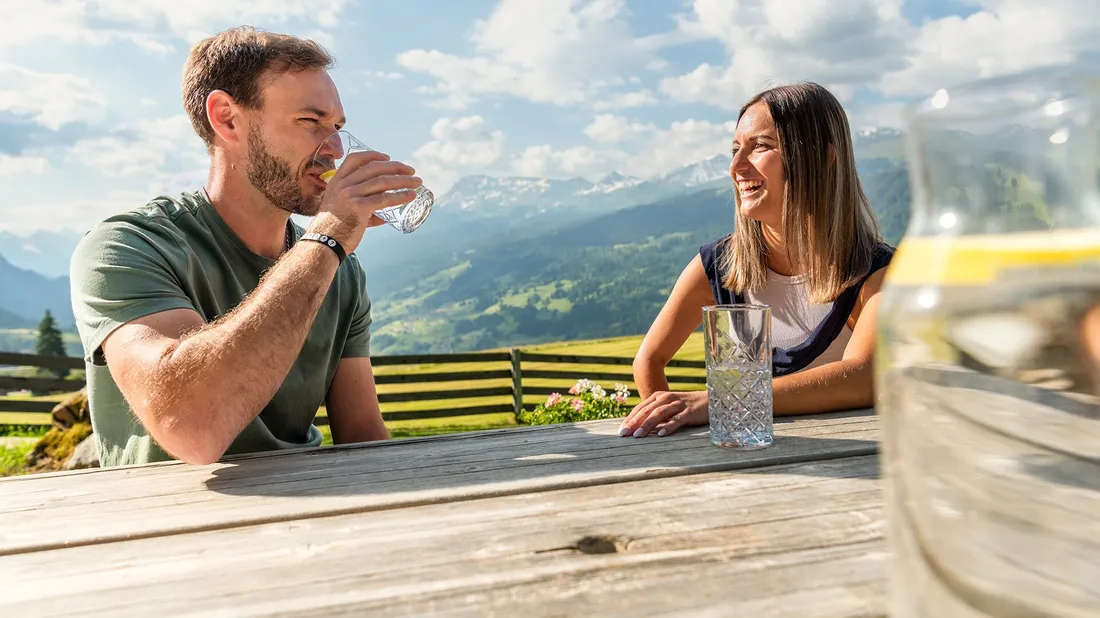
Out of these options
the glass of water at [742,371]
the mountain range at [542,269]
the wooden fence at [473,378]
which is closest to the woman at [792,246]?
the glass of water at [742,371]

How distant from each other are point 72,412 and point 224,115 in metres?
5.58

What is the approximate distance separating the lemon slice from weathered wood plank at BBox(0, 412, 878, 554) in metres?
0.74

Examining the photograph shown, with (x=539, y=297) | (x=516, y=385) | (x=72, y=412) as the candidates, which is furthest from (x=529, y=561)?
(x=539, y=297)

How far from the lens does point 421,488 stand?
116 cm

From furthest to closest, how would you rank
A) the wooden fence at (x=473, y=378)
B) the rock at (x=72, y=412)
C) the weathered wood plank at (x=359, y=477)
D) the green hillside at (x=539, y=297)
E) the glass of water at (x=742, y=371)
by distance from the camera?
the green hillside at (x=539, y=297)
the wooden fence at (x=473, y=378)
the rock at (x=72, y=412)
the glass of water at (x=742, y=371)
the weathered wood plank at (x=359, y=477)

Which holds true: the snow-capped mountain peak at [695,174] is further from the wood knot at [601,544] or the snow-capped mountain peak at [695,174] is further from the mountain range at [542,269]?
the wood knot at [601,544]

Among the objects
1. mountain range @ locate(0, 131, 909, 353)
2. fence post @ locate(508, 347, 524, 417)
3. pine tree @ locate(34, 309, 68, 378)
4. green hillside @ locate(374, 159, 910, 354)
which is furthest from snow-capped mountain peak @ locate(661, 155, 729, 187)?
fence post @ locate(508, 347, 524, 417)

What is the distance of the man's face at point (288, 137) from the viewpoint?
2.28 metres

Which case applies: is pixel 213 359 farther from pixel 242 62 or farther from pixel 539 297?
pixel 539 297

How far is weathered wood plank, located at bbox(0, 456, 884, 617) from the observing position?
728 mm

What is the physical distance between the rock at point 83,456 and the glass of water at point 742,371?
Result: 5894mm

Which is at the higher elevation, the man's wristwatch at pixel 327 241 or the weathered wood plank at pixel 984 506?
the man's wristwatch at pixel 327 241

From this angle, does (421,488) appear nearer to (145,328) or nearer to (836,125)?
(145,328)

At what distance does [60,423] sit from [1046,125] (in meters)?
7.89
